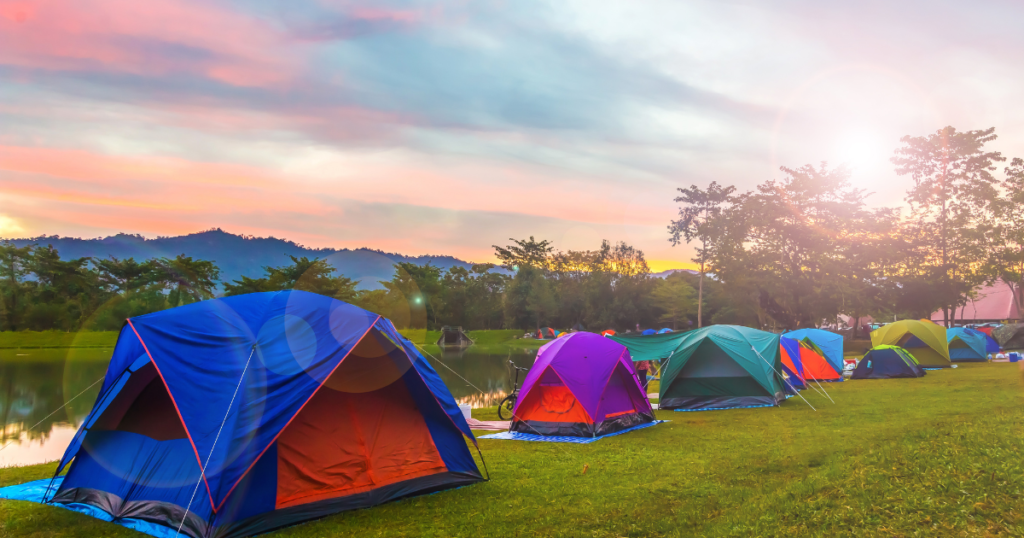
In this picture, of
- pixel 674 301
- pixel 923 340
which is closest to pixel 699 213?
pixel 674 301

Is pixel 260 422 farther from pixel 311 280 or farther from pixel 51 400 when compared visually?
pixel 311 280

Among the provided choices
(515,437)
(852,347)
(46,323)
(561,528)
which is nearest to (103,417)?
(561,528)

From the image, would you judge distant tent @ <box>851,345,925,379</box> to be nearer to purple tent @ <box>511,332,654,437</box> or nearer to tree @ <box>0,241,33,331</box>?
purple tent @ <box>511,332,654,437</box>

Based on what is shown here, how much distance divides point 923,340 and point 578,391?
2200 centimetres

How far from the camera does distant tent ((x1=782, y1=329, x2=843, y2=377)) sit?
73.8 ft

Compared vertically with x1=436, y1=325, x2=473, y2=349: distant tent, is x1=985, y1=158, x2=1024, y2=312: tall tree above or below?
Answer: above

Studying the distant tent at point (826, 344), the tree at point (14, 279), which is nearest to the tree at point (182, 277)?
the tree at point (14, 279)

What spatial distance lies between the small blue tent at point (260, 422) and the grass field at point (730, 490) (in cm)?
36

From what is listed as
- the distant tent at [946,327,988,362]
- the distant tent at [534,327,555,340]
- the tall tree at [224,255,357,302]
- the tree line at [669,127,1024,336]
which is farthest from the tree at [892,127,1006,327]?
the tall tree at [224,255,357,302]

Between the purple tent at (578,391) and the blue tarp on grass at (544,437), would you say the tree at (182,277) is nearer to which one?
the blue tarp on grass at (544,437)

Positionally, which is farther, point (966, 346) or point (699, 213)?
point (699, 213)

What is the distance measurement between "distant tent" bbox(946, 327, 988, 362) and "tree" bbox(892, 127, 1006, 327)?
12.3m

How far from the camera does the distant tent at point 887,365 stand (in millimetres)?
22062

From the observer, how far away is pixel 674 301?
75.3 m
